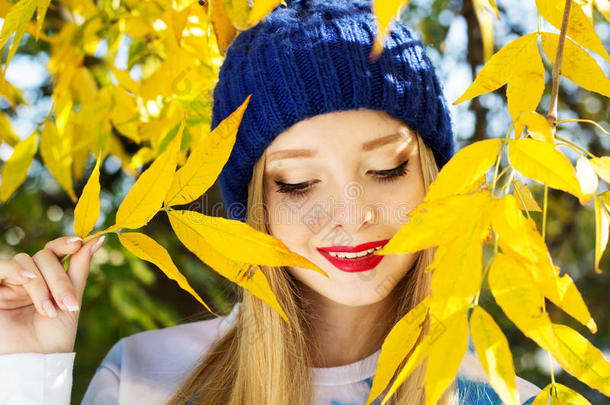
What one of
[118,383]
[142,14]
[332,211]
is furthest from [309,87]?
[118,383]

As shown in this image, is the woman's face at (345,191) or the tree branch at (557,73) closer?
the tree branch at (557,73)

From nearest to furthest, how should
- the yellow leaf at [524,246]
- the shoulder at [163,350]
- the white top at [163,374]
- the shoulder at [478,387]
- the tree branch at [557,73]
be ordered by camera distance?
the yellow leaf at [524,246] → the tree branch at [557,73] → the white top at [163,374] → the shoulder at [478,387] → the shoulder at [163,350]

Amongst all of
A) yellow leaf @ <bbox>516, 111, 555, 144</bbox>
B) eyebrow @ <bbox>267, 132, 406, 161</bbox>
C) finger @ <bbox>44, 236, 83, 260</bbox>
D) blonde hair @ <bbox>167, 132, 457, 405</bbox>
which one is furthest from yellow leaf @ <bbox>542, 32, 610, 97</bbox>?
finger @ <bbox>44, 236, 83, 260</bbox>

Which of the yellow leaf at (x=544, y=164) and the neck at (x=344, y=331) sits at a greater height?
the yellow leaf at (x=544, y=164)

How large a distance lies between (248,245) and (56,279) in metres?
0.47

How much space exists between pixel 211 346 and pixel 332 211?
0.58 meters

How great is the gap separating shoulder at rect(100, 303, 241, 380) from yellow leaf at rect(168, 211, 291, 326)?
32.1 inches

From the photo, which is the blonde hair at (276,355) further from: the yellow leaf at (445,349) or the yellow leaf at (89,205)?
the yellow leaf at (445,349)

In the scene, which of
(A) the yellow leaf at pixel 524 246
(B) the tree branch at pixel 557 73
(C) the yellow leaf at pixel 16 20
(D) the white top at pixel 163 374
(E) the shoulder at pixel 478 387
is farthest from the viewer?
(E) the shoulder at pixel 478 387

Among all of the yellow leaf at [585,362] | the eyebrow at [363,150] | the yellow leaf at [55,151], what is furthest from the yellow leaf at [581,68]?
the yellow leaf at [55,151]

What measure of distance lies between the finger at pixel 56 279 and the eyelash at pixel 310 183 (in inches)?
14.8

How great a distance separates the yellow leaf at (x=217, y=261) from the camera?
0.63 meters

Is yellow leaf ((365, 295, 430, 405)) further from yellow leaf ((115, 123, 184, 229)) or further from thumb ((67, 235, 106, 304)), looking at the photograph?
thumb ((67, 235, 106, 304))

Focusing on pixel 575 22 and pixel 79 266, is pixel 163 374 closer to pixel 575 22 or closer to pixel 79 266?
pixel 79 266
